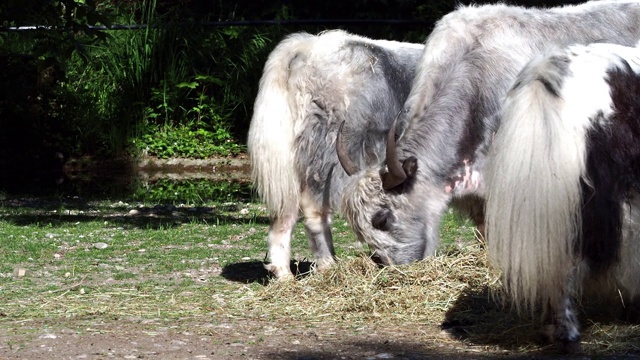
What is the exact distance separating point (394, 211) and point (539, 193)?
5.51 ft

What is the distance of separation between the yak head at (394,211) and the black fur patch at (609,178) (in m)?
1.53

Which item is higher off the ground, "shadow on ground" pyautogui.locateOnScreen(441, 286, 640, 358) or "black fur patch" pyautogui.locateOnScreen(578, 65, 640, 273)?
"black fur patch" pyautogui.locateOnScreen(578, 65, 640, 273)

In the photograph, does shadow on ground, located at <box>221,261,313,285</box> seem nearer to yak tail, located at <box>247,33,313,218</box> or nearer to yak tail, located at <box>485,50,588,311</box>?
yak tail, located at <box>247,33,313,218</box>

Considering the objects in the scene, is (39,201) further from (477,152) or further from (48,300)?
(477,152)

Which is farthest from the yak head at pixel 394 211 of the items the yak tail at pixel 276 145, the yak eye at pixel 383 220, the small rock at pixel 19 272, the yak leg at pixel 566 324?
the small rock at pixel 19 272

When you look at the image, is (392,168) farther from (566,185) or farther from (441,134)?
(566,185)

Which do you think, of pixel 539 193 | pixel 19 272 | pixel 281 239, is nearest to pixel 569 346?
pixel 539 193

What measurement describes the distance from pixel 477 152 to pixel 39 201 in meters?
6.46

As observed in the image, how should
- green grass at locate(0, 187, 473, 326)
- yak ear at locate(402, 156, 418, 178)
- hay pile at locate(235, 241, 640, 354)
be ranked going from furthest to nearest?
green grass at locate(0, 187, 473, 326) → yak ear at locate(402, 156, 418, 178) → hay pile at locate(235, 241, 640, 354)

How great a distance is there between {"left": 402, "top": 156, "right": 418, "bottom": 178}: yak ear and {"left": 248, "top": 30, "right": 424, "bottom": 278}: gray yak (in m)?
0.77

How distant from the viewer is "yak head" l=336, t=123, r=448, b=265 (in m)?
6.22

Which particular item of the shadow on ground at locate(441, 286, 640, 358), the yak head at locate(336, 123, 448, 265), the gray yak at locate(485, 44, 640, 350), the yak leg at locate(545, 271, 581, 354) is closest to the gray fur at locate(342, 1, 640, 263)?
the yak head at locate(336, 123, 448, 265)

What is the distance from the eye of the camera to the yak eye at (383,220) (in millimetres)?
6250

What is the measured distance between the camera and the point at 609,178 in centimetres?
480
